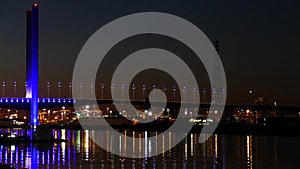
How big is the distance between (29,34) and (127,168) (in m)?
53.2

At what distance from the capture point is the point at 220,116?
114562 mm

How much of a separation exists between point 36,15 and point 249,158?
4122 cm

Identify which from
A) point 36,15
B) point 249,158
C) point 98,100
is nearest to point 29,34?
point 36,15

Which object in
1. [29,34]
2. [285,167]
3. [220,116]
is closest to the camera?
[285,167]

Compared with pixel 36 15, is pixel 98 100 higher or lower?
lower

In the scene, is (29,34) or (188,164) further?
(29,34)

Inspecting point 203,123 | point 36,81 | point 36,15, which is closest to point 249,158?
point 36,81

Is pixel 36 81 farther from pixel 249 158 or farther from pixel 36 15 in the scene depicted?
pixel 249 158

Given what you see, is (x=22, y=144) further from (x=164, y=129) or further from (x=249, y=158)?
(x=164, y=129)

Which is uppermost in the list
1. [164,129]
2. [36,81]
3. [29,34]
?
[29,34]

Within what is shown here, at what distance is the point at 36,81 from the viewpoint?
232 feet

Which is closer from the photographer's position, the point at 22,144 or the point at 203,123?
the point at 22,144

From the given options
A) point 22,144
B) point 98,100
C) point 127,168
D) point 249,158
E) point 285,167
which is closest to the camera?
point 127,168

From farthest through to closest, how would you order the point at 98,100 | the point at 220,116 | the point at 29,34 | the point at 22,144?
the point at 220,116, the point at 98,100, the point at 29,34, the point at 22,144
